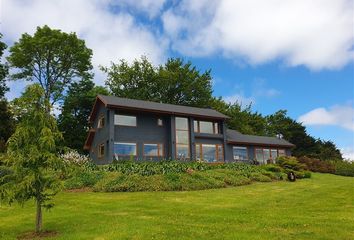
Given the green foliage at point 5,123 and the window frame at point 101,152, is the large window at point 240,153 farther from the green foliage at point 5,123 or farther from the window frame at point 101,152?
the green foliage at point 5,123

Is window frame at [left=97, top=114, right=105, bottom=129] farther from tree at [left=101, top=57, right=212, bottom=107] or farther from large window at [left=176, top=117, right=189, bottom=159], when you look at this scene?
tree at [left=101, top=57, right=212, bottom=107]

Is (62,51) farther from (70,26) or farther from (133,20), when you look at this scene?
(133,20)

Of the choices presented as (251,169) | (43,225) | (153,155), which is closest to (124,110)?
(153,155)

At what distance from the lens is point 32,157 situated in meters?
11.2

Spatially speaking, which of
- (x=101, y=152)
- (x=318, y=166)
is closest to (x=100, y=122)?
(x=101, y=152)

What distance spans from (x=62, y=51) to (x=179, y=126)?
24553 millimetres

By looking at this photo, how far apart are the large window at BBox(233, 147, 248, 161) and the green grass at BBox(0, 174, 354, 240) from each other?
20039 mm

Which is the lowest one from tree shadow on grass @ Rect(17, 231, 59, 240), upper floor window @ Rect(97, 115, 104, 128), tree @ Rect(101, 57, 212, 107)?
tree shadow on grass @ Rect(17, 231, 59, 240)

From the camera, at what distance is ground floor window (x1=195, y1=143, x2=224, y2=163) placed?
119 ft

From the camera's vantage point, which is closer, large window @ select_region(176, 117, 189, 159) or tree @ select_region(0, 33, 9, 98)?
large window @ select_region(176, 117, 189, 159)

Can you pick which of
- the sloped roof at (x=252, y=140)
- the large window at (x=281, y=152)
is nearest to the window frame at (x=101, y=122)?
the sloped roof at (x=252, y=140)

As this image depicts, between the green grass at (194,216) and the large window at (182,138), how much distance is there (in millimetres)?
14405

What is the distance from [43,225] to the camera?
12.7 metres

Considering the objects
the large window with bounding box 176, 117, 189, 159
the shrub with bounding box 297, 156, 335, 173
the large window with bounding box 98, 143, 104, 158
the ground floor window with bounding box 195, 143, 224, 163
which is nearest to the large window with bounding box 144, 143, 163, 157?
the large window with bounding box 176, 117, 189, 159
